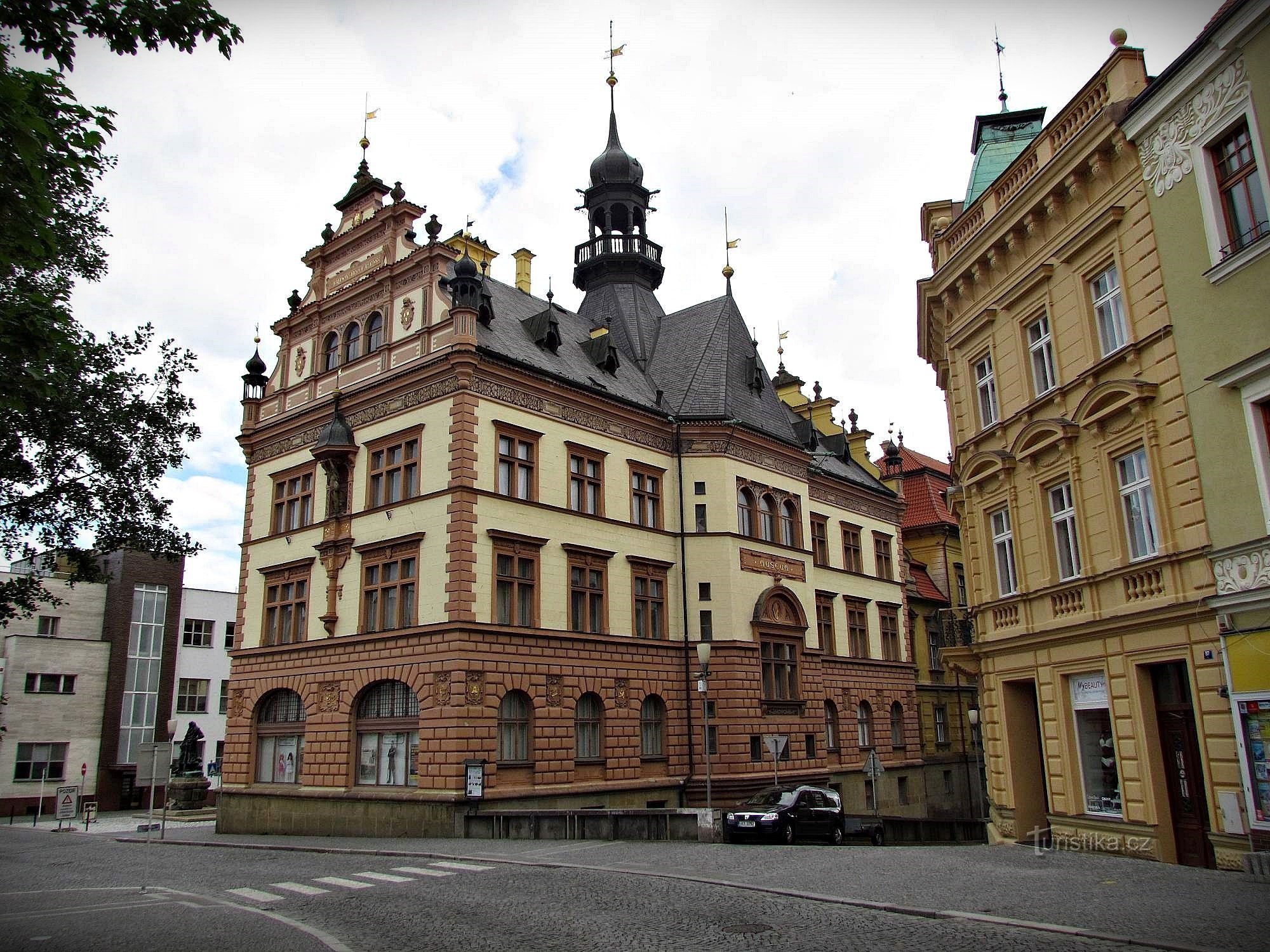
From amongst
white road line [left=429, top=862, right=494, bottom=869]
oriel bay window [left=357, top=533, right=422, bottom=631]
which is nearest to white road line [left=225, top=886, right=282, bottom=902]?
white road line [left=429, top=862, right=494, bottom=869]

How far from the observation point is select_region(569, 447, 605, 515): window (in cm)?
3281

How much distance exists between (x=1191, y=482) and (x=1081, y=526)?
120 inches

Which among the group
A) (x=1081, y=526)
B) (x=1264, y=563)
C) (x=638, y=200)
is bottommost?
(x=1264, y=563)

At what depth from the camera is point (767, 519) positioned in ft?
126

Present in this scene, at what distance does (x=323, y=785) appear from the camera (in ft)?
101

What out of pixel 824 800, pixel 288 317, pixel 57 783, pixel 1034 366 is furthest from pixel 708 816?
pixel 57 783

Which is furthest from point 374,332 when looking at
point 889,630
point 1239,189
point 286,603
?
point 889,630

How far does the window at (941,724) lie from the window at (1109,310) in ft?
113

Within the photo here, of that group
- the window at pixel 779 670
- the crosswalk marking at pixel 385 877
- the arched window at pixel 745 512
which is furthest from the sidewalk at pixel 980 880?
the arched window at pixel 745 512

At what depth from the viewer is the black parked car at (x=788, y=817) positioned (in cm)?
2323

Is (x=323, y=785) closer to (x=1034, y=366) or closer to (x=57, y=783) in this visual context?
(x=1034, y=366)

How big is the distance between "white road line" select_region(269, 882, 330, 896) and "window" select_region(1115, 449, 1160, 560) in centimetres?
1491

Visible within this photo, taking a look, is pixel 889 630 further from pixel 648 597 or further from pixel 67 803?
pixel 67 803

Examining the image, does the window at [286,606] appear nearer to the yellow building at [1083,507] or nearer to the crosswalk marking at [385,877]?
the crosswalk marking at [385,877]
